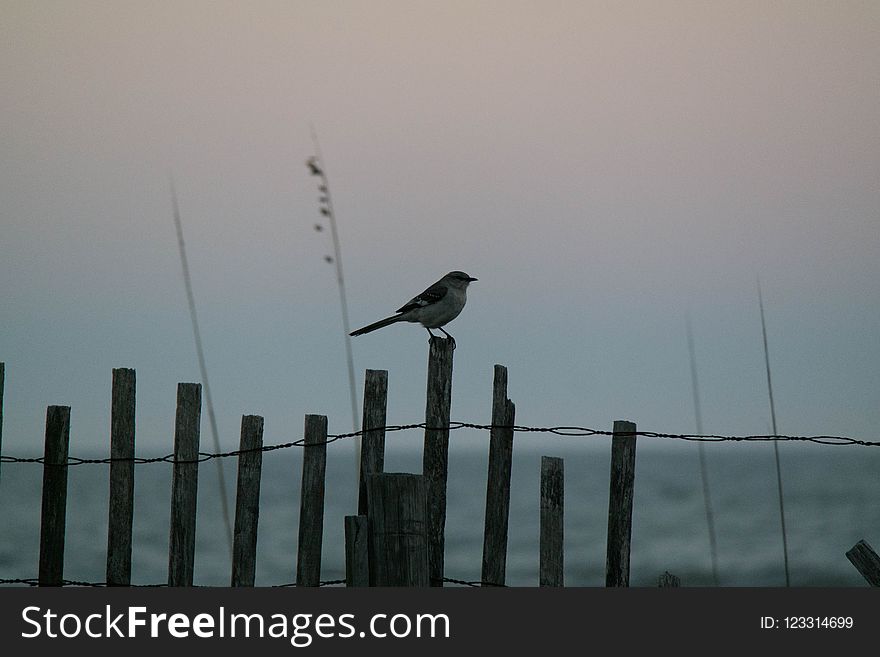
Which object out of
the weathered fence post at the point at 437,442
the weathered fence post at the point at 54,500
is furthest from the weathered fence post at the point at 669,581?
the weathered fence post at the point at 54,500

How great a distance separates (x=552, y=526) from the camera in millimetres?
4543

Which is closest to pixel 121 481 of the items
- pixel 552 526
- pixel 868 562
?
pixel 552 526

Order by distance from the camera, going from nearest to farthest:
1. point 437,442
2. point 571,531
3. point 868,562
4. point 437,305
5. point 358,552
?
point 358,552 → point 868,562 → point 437,442 → point 437,305 → point 571,531

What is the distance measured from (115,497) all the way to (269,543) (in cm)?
2116

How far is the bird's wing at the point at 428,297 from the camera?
23.7ft

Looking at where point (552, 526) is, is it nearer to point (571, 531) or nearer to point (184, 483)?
point (184, 483)

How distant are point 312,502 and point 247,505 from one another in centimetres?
28

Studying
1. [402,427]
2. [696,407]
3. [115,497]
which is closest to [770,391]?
[696,407]

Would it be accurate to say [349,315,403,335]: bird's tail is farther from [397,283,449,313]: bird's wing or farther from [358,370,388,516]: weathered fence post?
[358,370,388,516]: weathered fence post

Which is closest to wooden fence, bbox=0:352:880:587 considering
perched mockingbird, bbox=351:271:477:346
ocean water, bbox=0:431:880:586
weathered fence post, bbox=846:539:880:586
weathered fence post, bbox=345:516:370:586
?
weathered fence post, bbox=846:539:880:586

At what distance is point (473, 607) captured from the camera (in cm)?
412

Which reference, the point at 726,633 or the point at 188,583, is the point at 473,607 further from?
the point at 188,583

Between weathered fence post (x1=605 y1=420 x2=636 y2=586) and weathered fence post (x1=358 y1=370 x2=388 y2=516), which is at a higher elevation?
weathered fence post (x1=358 y1=370 x2=388 y2=516)

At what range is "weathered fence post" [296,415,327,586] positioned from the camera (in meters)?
4.61
